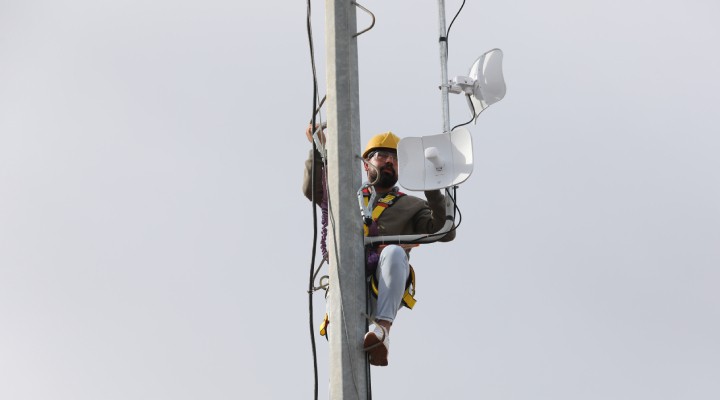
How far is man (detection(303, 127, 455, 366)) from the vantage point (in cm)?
650

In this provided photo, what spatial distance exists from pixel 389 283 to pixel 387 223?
109 centimetres

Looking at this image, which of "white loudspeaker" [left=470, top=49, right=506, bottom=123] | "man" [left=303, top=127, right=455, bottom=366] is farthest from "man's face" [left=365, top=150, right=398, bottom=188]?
"white loudspeaker" [left=470, top=49, right=506, bottom=123]

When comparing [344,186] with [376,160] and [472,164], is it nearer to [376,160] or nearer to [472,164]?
[472,164]

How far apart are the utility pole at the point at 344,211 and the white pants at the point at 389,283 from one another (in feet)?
0.56

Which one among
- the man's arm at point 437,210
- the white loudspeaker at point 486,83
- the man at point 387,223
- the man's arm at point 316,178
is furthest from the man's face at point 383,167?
the man's arm at point 437,210

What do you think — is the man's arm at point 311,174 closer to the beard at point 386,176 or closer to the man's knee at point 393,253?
the beard at point 386,176

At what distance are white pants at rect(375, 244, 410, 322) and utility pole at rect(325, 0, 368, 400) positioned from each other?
17cm

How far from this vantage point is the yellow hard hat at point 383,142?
773 centimetres

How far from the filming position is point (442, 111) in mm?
7137

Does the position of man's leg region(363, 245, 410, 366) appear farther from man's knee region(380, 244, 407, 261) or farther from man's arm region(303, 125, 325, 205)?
man's arm region(303, 125, 325, 205)

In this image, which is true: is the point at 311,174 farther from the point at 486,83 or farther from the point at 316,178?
the point at 486,83

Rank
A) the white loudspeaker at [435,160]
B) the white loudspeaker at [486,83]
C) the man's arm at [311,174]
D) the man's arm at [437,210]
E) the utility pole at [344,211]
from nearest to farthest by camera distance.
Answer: the utility pole at [344,211] → the white loudspeaker at [435,160] → the man's arm at [437,210] → the man's arm at [311,174] → the white loudspeaker at [486,83]

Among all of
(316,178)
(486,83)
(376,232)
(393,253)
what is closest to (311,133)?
(316,178)

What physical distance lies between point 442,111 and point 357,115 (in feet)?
2.35
